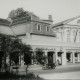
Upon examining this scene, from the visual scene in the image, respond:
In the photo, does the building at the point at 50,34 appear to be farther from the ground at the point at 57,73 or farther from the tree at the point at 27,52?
the tree at the point at 27,52

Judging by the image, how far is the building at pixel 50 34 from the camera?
16.1 meters

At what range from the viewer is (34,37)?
16.5 m

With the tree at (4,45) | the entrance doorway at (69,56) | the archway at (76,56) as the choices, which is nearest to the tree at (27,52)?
the tree at (4,45)

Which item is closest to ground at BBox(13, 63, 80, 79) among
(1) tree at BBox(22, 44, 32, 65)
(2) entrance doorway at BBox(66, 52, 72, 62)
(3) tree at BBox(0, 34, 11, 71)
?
(1) tree at BBox(22, 44, 32, 65)

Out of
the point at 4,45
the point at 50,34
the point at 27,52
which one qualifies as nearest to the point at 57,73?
the point at 27,52

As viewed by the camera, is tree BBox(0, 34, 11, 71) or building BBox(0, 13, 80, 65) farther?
building BBox(0, 13, 80, 65)

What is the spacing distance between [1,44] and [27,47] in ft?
3.80

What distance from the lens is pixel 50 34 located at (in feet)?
58.5

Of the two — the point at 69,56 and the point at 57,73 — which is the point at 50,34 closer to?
the point at 69,56

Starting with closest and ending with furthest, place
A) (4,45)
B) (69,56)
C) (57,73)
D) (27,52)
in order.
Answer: (4,45), (27,52), (57,73), (69,56)

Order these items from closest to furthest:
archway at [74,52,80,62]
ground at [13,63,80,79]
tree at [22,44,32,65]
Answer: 1. ground at [13,63,80,79]
2. tree at [22,44,32,65]
3. archway at [74,52,80,62]

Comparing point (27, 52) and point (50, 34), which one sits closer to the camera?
point (27, 52)

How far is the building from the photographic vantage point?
53.0ft

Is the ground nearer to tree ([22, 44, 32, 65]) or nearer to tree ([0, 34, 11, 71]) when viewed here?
tree ([22, 44, 32, 65])
